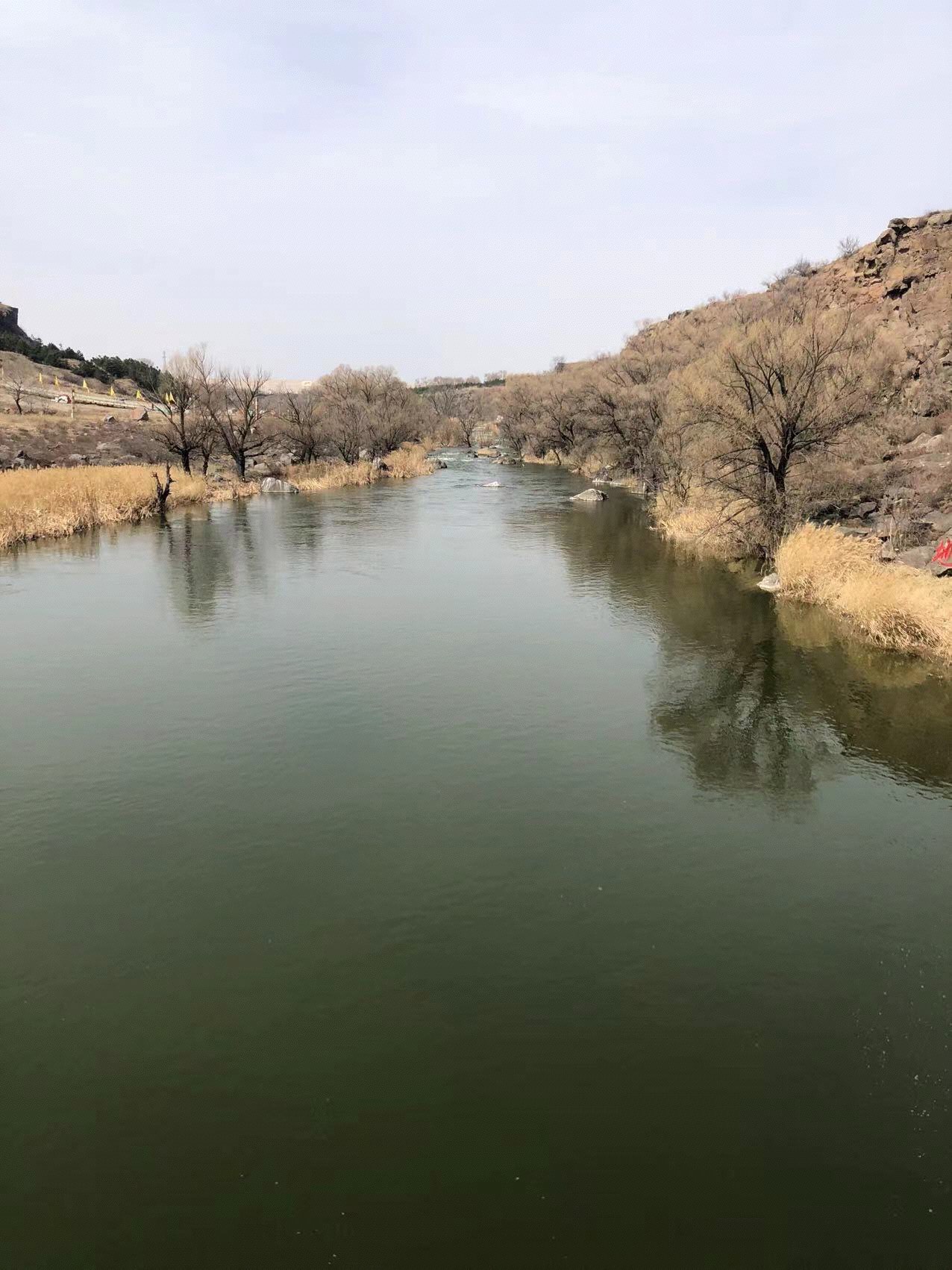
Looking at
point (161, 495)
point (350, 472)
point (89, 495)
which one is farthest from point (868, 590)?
point (350, 472)

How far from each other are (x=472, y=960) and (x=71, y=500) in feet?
107

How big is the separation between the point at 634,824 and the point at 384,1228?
618 cm

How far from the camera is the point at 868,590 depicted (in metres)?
18.6

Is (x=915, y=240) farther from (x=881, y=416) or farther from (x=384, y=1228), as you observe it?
(x=384, y=1228)

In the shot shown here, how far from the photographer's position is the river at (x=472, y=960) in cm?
562

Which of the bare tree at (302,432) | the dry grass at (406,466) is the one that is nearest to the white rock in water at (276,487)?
the bare tree at (302,432)

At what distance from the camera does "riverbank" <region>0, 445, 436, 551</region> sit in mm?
31188

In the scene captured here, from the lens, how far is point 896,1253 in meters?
5.31

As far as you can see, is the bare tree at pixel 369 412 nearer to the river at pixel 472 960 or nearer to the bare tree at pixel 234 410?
the bare tree at pixel 234 410

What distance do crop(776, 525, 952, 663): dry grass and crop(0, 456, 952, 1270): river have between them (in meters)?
0.93

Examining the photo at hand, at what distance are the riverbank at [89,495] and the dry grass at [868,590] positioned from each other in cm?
2837

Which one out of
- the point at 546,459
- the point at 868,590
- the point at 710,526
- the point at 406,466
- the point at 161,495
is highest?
the point at 546,459

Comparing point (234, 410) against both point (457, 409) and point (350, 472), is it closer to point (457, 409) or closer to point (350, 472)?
point (350, 472)

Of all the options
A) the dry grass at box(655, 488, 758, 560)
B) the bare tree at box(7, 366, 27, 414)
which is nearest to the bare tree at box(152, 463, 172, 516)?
the dry grass at box(655, 488, 758, 560)
